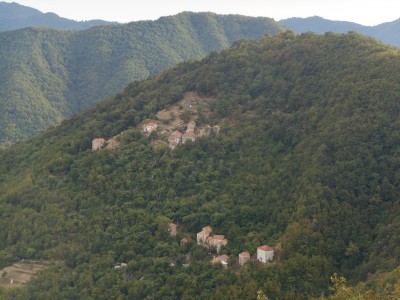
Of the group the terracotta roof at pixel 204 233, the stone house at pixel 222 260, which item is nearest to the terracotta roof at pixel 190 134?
the terracotta roof at pixel 204 233

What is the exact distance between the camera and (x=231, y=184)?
147ft

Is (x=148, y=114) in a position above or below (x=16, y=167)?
above

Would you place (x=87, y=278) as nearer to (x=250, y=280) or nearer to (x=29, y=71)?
(x=250, y=280)

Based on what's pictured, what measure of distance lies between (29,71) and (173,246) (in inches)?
4398

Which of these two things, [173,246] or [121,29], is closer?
[173,246]

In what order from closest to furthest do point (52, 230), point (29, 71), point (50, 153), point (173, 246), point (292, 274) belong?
1. point (292, 274)
2. point (173, 246)
3. point (52, 230)
4. point (50, 153)
5. point (29, 71)

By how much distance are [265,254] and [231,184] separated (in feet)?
31.6

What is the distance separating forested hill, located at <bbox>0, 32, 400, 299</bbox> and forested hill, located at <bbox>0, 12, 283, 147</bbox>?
7060cm

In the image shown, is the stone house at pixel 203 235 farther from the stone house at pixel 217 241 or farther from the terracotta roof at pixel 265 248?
the terracotta roof at pixel 265 248

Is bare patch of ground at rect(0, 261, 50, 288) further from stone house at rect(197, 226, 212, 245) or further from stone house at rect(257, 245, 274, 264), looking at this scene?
stone house at rect(257, 245, 274, 264)

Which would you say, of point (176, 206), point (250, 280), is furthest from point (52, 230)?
point (250, 280)

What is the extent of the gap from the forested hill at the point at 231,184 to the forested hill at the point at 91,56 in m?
70.6

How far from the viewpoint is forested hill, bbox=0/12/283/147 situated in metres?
128

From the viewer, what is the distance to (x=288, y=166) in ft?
145
